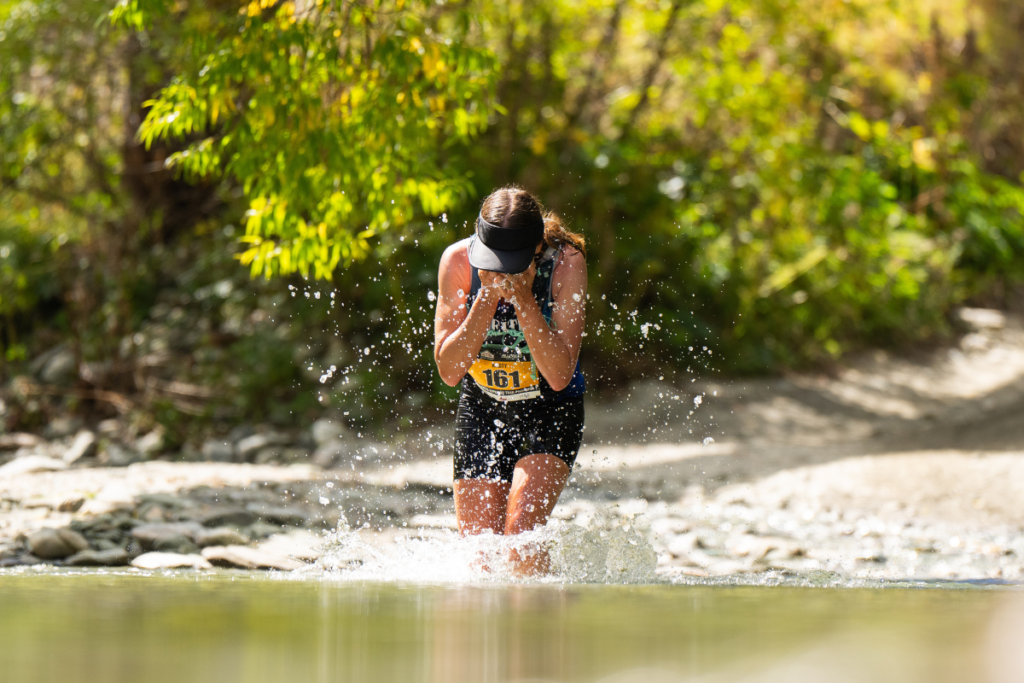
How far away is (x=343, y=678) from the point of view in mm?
2361

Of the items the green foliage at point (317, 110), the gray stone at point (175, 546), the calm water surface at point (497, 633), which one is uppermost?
the green foliage at point (317, 110)

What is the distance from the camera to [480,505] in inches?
159

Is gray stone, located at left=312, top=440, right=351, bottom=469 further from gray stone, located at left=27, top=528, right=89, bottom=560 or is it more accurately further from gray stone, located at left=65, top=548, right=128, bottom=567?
gray stone, located at left=65, top=548, right=128, bottom=567

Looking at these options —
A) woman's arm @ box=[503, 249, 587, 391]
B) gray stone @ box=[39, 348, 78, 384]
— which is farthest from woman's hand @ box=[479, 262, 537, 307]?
gray stone @ box=[39, 348, 78, 384]

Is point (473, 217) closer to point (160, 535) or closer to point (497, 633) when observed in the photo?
point (160, 535)

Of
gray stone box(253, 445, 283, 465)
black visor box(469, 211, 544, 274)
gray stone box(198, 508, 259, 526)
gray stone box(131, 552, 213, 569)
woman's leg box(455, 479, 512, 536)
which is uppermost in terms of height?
black visor box(469, 211, 544, 274)

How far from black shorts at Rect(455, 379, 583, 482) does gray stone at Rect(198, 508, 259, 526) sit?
2.15 m

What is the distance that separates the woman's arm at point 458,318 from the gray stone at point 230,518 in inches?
98.0

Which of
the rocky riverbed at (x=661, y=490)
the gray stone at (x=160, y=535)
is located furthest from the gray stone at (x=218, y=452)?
the gray stone at (x=160, y=535)

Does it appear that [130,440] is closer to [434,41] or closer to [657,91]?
[434,41]

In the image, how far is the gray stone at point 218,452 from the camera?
8922 millimetres

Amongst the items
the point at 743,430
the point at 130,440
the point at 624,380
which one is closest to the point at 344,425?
the point at 130,440

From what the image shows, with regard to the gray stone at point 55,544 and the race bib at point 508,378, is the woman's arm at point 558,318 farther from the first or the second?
the gray stone at point 55,544

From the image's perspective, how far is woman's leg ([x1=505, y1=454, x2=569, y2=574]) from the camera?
12.6 ft
